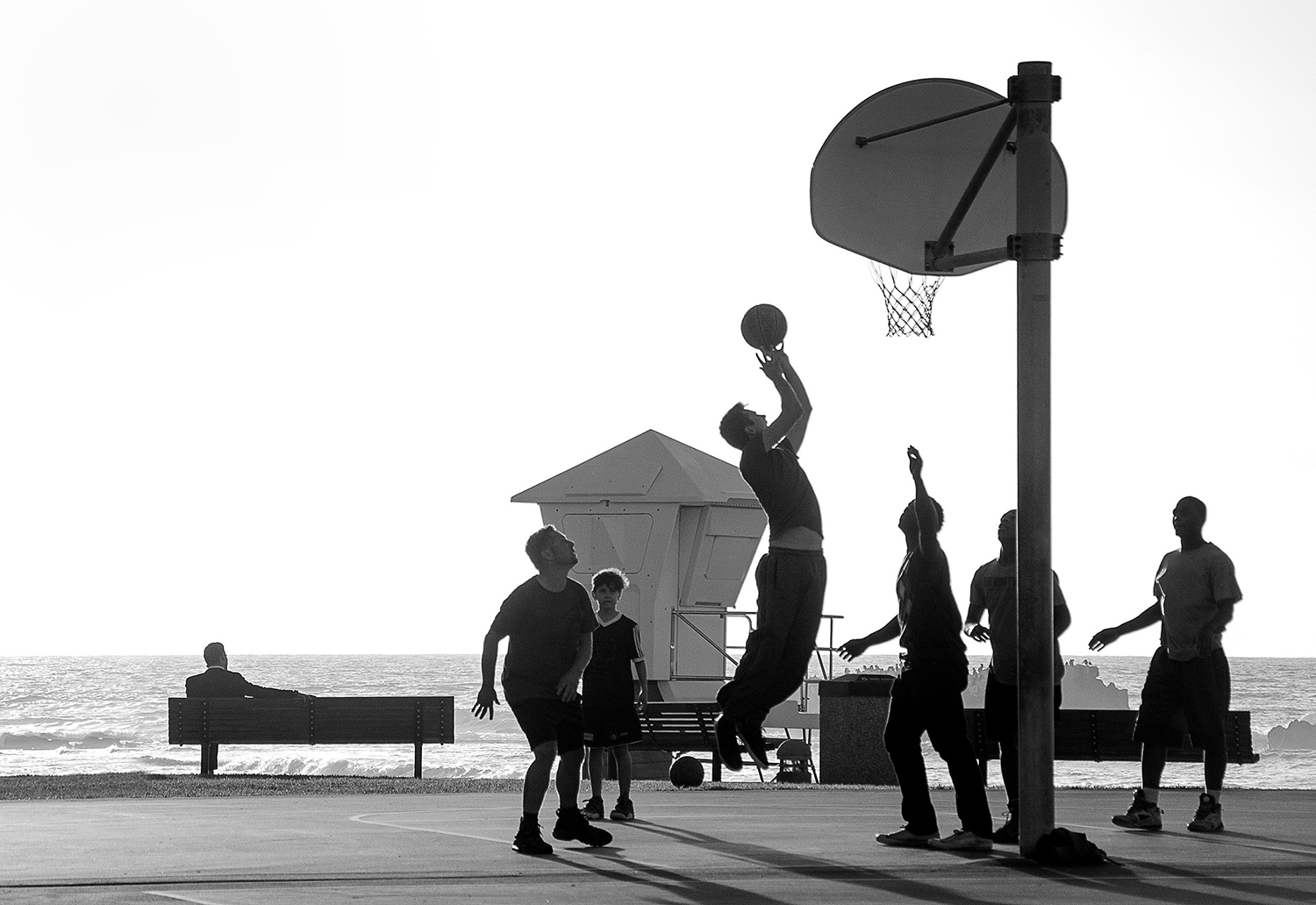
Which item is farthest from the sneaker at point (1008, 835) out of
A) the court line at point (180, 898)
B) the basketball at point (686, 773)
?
the basketball at point (686, 773)

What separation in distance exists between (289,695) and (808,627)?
38.1 feet

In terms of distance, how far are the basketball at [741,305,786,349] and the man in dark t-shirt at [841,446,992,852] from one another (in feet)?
6.63

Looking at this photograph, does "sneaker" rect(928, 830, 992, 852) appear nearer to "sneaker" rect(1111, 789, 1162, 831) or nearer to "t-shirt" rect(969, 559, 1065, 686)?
"t-shirt" rect(969, 559, 1065, 686)

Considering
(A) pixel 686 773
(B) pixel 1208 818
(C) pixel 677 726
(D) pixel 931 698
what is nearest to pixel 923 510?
(D) pixel 931 698

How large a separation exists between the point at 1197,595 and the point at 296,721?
9.96 meters

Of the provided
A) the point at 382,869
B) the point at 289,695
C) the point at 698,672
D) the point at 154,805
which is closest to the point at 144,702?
the point at 698,672

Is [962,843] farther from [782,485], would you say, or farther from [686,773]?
[686,773]

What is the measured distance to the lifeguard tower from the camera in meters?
24.5

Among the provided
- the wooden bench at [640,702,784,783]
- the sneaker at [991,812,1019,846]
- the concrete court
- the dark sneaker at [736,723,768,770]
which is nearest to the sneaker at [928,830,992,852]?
the concrete court

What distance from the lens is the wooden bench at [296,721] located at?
1717cm

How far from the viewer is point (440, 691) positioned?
83562mm

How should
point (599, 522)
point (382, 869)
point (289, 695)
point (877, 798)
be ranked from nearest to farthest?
point (382, 869) → point (877, 798) → point (289, 695) → point (599, 522)

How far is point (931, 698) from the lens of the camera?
30.8 ft

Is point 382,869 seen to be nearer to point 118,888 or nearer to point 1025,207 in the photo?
point 118,888
